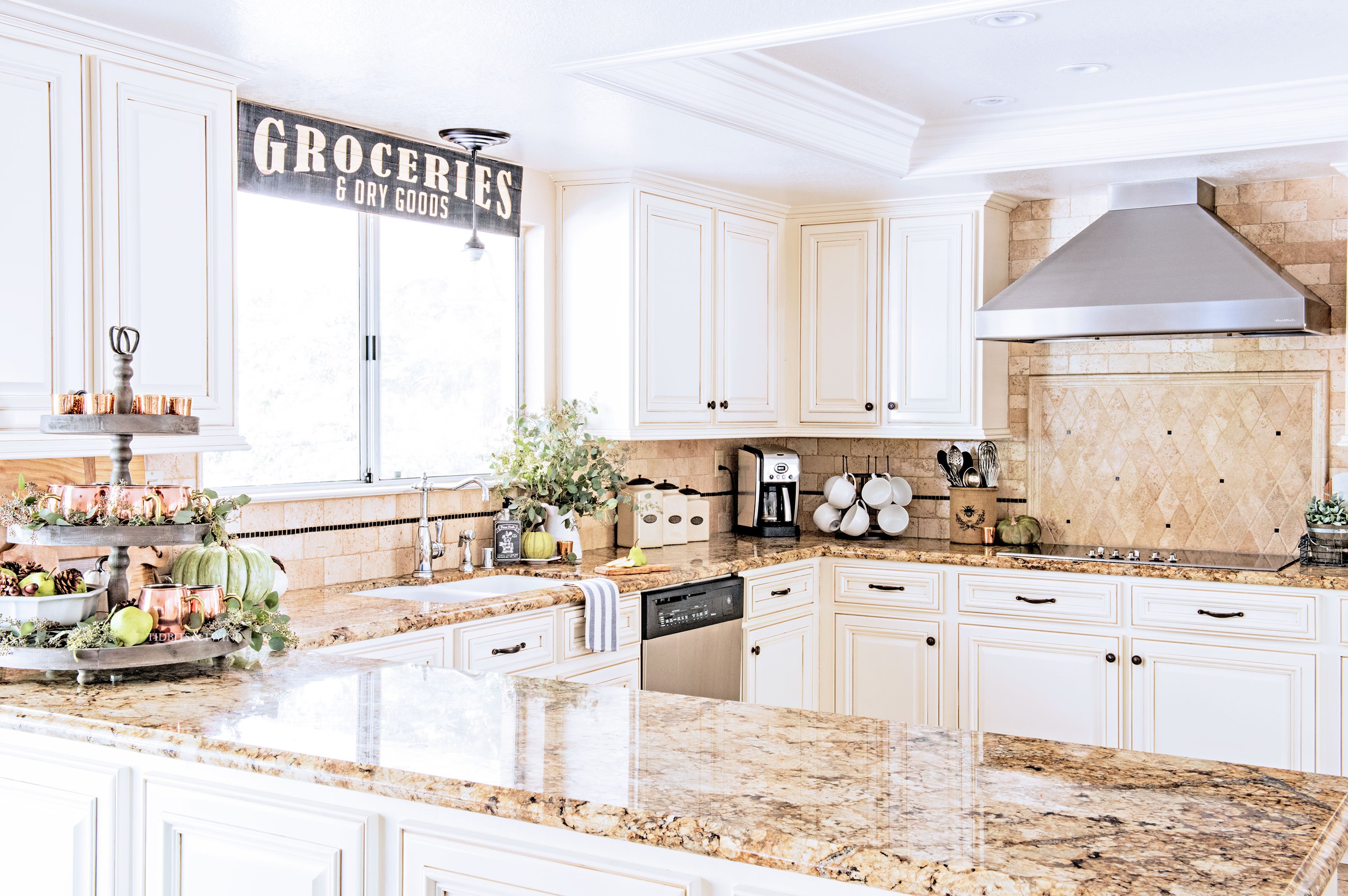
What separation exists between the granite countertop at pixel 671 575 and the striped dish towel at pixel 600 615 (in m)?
0.04

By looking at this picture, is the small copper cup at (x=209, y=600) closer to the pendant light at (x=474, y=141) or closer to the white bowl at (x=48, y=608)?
the white bowl at (x=48, y=608)

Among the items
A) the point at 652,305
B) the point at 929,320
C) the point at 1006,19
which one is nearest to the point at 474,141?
the point at 652,305

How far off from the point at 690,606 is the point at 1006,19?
2038 millimetres

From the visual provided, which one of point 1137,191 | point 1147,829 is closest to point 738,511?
point 1137,191

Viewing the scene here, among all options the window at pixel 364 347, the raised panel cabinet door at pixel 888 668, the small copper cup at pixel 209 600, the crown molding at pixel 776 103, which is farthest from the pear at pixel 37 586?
the raised panel cabinet door at pixel 888 668

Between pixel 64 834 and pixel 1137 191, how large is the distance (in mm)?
4008

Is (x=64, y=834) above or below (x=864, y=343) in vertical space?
below

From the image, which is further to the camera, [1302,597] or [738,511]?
[738,511]

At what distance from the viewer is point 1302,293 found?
12.8 feet

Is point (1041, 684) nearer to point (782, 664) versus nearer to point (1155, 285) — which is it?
point (782, 664)

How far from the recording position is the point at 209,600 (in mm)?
2193

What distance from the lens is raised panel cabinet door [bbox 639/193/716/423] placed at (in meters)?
4.34

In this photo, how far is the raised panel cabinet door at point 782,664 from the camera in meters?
4.30

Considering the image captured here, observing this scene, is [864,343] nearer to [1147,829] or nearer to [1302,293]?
[1302,293]
